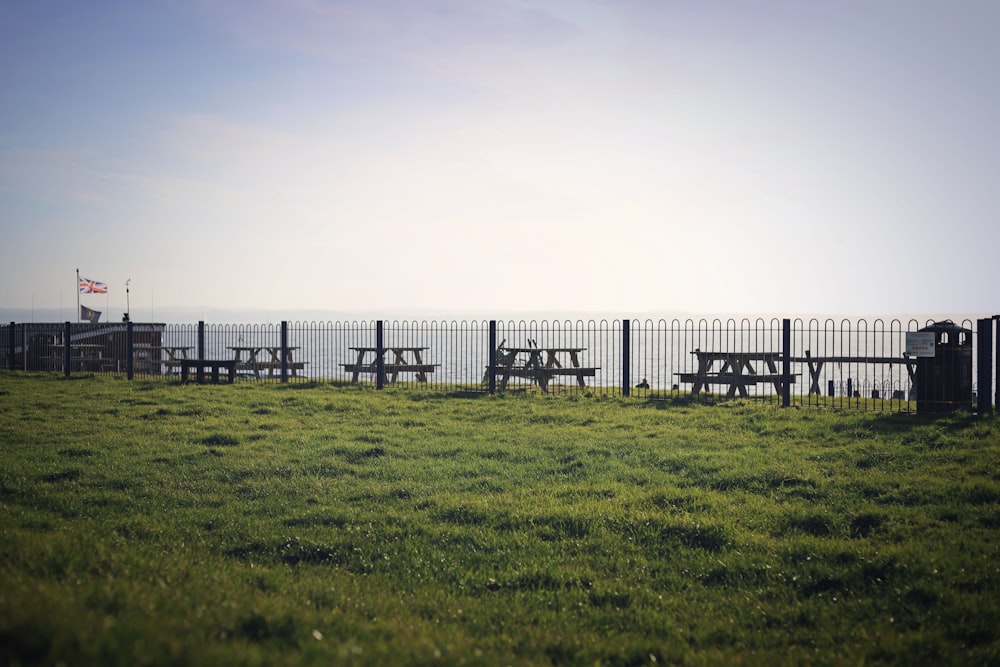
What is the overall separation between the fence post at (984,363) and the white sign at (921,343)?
0.84m

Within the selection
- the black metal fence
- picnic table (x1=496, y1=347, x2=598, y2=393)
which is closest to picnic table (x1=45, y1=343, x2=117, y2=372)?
the black metal fence

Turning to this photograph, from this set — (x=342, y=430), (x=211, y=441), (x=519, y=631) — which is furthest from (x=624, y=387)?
(x=519, y=631)

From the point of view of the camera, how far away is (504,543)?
25.4ft

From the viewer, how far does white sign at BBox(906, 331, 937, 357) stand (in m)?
15.2

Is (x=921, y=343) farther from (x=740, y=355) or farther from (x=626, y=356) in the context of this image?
(x=626, y=356)

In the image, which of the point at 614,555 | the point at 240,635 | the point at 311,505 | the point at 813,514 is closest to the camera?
the point at 240,635

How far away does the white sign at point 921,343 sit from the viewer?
50.0 ft

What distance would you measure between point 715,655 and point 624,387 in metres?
14.9

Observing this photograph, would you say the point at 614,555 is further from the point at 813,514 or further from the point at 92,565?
the point at 92,565

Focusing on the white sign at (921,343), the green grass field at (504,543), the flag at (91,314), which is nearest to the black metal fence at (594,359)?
the white sign at (921,343)

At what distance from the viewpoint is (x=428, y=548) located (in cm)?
761

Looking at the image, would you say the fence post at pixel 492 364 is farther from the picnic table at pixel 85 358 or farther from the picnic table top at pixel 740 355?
the picnic table at pixel 85 358

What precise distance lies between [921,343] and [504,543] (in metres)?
11.9

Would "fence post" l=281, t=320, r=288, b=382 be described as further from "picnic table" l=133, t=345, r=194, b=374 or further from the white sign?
the white sign
